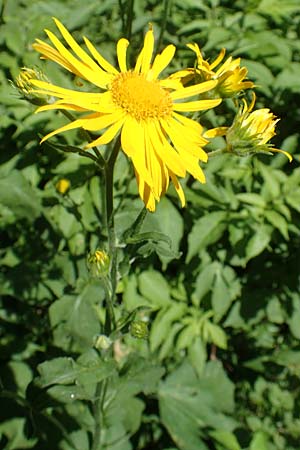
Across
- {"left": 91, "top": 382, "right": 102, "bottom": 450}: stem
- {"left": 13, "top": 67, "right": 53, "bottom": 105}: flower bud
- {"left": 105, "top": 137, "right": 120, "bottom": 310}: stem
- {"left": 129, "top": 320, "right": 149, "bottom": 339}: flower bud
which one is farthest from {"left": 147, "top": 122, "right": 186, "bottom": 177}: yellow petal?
{"left": 91, "top": 382, "right": 102, "bottom": 450}: stem

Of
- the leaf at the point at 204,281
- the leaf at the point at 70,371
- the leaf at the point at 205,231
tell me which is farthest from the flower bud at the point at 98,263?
the leaf at the point at 204,281

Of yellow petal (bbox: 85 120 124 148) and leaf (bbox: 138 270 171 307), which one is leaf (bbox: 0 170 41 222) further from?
yellow petal (bbox: 85 120 124 148)

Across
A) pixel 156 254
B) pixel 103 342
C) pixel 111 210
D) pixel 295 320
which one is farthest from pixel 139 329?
pixel 295 320

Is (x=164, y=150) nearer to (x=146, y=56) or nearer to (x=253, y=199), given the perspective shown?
(x=146, y=56)

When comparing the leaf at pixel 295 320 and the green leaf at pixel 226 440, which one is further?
the leaf at pixel 295 320

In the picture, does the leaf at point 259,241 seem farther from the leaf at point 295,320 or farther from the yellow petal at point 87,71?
the yellow petal at point 87,71

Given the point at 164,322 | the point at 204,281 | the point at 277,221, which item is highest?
the point at 277,221

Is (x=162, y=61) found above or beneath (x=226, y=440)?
above
